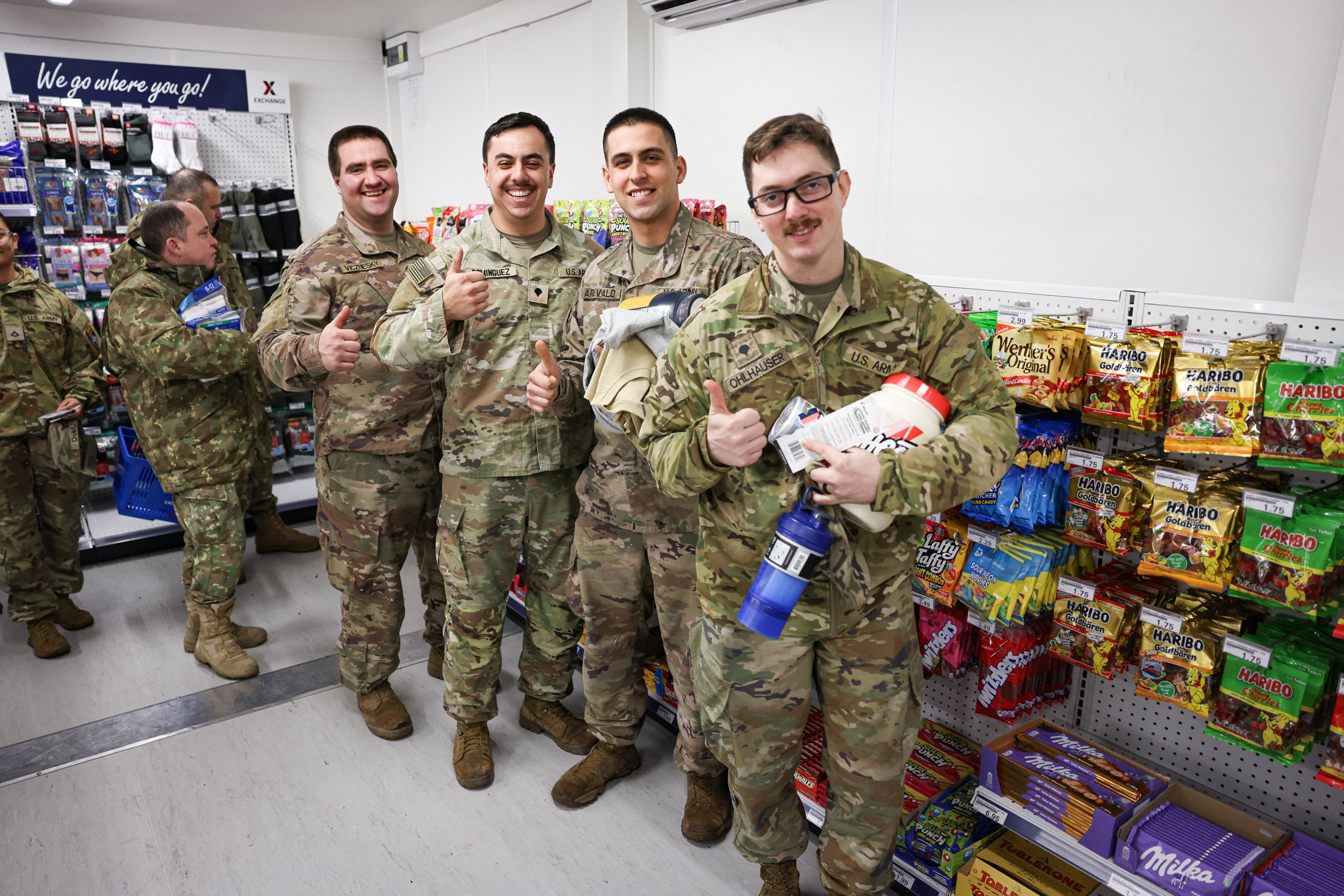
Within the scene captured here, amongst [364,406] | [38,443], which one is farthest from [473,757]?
[38,443]

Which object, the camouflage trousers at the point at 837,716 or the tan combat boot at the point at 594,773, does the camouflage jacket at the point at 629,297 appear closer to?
the camouflage trousers at the point at 837,716

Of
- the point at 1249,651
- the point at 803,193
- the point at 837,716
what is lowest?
the point at 837,716

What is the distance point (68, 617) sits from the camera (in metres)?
4.06

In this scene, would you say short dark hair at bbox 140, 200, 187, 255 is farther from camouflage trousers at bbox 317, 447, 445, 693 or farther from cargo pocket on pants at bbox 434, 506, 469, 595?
cargo pocket on pants at bbox 434, 506, 469, 595

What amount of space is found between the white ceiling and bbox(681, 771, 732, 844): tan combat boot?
488cm

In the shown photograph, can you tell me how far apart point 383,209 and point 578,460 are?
3.92 feet

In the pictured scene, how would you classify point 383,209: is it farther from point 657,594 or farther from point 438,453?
point 657,594

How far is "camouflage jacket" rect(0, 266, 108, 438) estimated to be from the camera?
11.9 ft

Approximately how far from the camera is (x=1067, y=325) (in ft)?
6.39

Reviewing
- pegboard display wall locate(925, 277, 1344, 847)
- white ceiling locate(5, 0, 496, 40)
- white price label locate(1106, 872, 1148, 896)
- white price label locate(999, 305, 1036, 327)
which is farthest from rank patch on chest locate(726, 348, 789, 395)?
white ceiling locate(5, 0, 496, 40)

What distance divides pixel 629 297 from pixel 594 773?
63.2 inches

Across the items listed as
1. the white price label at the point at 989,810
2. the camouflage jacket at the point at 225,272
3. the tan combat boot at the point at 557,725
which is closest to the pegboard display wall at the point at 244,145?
the camouflage jacket at the point at 225,272

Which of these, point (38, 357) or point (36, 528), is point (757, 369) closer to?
point (38, 357)

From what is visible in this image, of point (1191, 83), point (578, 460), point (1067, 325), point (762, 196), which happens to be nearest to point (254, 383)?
point (578, 460)
